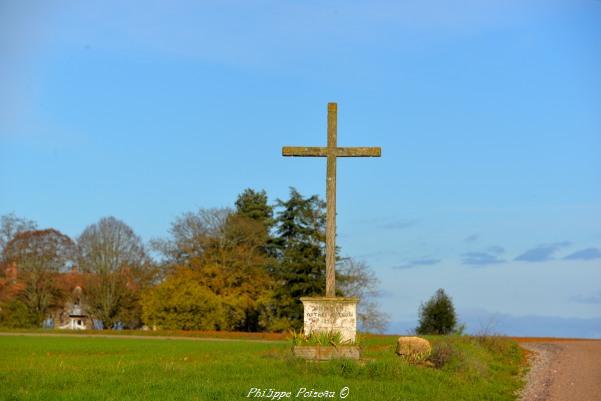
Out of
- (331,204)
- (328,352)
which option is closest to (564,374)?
(328,352)

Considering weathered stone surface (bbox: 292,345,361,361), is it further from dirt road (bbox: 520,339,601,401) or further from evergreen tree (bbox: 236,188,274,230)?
evergreen tree (bbox: 236,188,274,230)

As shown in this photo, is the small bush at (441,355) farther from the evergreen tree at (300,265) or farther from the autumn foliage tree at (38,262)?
the autumn foliage tree at (38,262)

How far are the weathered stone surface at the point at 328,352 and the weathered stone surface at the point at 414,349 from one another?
286cm

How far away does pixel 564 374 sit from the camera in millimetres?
22016

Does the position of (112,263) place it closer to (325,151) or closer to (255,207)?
(255,207)

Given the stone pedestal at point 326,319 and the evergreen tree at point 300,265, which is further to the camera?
the evergreen tree at point 300,265

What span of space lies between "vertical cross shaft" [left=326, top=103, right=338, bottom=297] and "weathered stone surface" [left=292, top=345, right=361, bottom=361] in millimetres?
1320

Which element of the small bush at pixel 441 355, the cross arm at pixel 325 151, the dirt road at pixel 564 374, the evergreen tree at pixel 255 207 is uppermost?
the evergreen tree at pixel 255 207

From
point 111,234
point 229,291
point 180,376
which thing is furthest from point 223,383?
point 111,234

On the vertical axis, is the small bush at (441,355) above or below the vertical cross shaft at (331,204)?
below

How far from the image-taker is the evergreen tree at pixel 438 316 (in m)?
41.8

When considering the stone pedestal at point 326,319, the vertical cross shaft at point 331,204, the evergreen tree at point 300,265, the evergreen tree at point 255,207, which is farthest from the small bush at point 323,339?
the evergreen tree at point 255,207

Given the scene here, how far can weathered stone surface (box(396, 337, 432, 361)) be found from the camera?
19453 millimetres

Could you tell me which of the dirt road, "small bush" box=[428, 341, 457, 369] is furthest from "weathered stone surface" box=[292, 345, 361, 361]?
the dirt road
